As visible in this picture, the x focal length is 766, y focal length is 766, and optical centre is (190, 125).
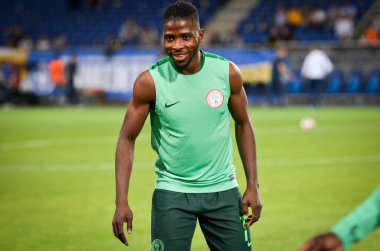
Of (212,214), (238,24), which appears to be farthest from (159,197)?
(238,24)

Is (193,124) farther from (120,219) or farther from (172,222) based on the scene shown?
(120,219)

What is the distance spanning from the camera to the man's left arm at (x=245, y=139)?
5.04m

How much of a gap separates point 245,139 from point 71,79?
90.2 ft

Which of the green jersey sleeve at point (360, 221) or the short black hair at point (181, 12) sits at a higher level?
the short black hair at point (181, 12)

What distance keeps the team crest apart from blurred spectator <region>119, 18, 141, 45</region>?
101 feet

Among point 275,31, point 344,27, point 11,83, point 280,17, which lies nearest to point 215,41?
point 275,31

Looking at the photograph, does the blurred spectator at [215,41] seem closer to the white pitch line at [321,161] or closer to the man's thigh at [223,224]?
the white pitch line at [321,161]

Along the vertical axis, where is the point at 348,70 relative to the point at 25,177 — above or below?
above

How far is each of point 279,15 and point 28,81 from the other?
11.4m

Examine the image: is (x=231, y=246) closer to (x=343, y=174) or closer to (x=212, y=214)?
(x=212, y=214)

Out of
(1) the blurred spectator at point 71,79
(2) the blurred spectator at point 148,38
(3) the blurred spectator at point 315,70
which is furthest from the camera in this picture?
(2) the blurred spectator at point 148,38

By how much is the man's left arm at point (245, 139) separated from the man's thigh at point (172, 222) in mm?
385

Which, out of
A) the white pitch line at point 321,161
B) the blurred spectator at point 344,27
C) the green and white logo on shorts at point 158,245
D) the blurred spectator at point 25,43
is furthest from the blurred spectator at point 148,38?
the green and white logo on shorts at point 158,245

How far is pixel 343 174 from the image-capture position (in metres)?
12.5
